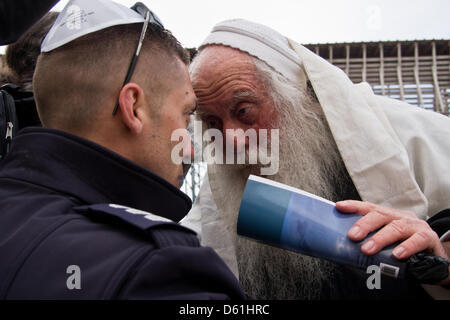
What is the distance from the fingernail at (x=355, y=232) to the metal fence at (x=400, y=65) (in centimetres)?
729

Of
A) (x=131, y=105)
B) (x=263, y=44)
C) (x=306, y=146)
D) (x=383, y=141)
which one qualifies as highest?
(x=263, y=44)

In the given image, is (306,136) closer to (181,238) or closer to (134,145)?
(134,145)

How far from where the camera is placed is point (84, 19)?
1.33m

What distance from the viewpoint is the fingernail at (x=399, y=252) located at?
1.18m

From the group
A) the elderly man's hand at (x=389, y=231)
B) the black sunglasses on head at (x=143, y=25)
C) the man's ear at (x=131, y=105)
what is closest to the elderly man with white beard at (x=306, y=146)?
the elderly man's hand at (x=389, y=231)

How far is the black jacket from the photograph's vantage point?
29.0 inches

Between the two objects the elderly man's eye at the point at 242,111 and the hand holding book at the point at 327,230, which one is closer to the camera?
the hand holding book at the point at 327,230

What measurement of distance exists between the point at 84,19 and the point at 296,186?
1.42 meters

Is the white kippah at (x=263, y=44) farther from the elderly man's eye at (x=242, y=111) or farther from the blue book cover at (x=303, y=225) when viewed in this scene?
the blue book cover at (x=303, y=225)

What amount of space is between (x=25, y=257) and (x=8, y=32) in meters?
0.94

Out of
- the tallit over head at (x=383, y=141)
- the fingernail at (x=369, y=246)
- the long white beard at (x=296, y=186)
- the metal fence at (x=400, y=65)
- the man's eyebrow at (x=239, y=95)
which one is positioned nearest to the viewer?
the fingernail at (x=369, y=246)

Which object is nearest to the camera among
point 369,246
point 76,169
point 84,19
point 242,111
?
point 76,169
